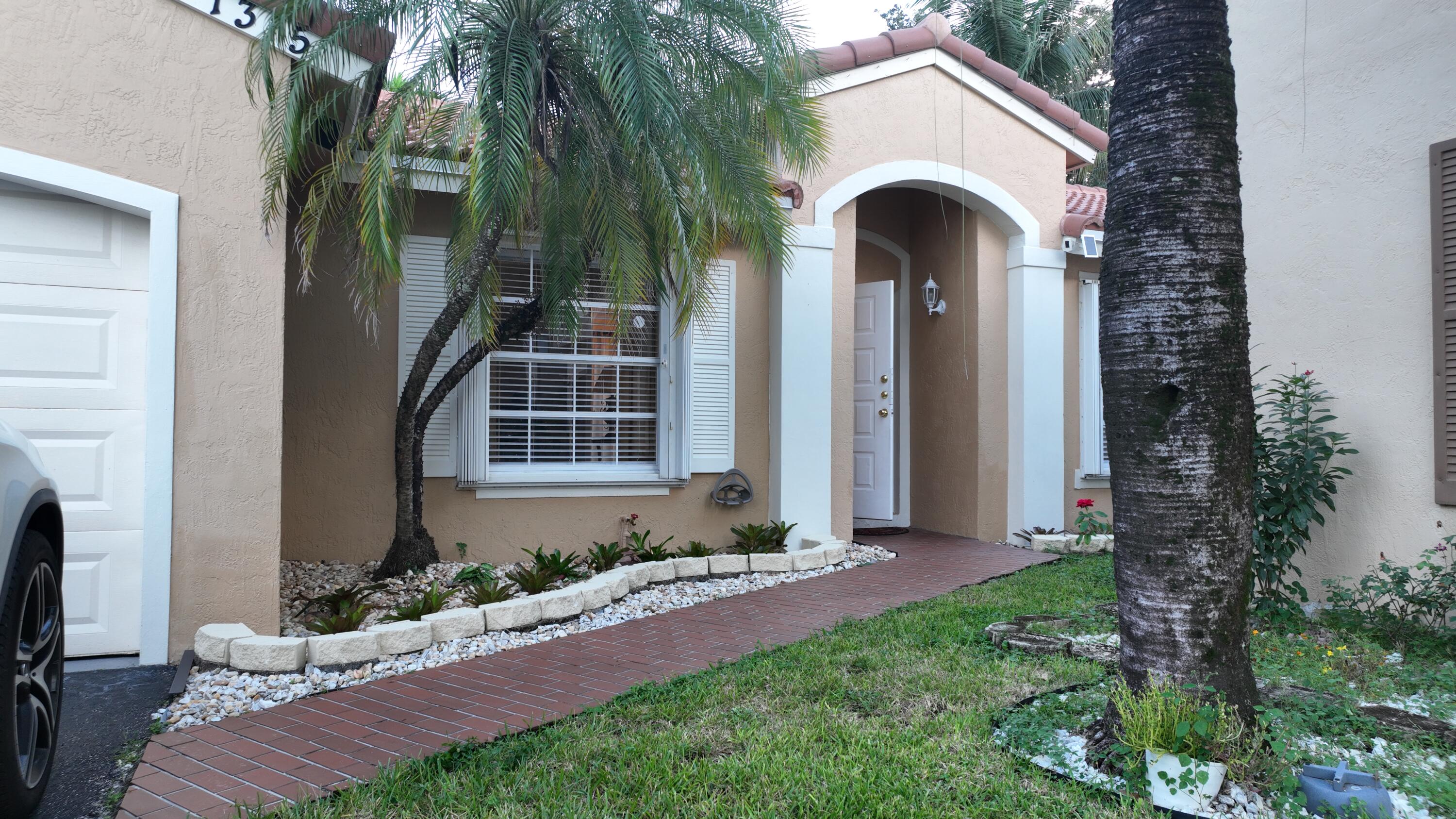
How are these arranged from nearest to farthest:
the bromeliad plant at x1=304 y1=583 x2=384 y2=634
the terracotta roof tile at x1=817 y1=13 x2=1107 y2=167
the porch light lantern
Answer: the bromeliad plant at x1=304 y1=583 x2=384 y2=634, the terracotta roof tile at x1=817 y1=13 x2=1107 y2=167, the porch light lantern

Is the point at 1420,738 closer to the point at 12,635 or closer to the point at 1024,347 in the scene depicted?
the point at 12,635

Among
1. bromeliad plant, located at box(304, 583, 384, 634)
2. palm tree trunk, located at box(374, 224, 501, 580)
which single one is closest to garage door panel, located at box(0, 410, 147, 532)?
bromeliad plant, located at box(304, 583, 384, 634)

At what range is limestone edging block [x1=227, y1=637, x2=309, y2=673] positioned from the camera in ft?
14.4

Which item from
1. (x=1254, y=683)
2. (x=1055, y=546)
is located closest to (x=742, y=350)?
(x=1055, y=546)

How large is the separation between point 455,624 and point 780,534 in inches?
126

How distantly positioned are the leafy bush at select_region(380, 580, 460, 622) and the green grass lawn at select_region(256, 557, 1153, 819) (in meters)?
1.67

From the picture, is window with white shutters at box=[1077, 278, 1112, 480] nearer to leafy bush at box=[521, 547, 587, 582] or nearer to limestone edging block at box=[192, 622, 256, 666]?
leafy bush at box=[521, 547, 587, 582]

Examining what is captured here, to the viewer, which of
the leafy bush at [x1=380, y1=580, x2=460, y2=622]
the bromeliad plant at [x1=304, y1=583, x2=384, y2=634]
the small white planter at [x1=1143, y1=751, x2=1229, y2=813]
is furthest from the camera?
the leafy bush at [x1=380, y1=580, x2=460, y2=622]

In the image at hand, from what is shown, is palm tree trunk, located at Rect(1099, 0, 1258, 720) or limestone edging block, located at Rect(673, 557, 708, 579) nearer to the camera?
palm tree trunk, located at Rect(1099, 0, 1258, 720)

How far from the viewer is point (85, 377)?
4.54 metres

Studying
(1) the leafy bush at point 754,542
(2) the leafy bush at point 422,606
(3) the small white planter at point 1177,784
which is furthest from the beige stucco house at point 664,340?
(3) the small white planter at point 1177,784

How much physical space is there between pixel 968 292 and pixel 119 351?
22.9 ft

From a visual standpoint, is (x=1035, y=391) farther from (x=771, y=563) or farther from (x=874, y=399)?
(x=771, y=563)

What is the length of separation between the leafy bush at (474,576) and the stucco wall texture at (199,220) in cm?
123
